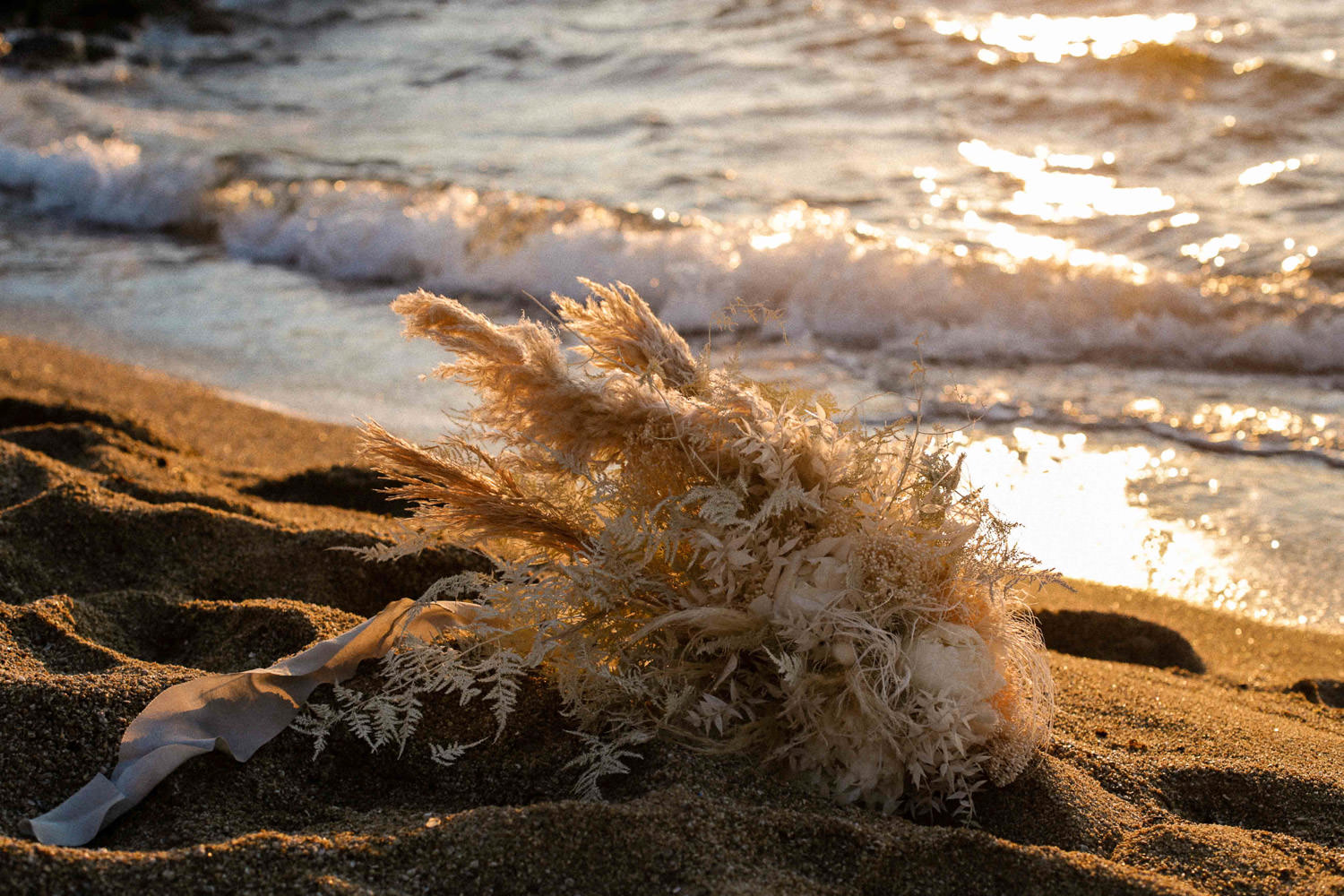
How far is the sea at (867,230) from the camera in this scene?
13.8 ft

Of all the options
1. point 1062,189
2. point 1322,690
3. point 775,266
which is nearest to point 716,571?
point 1322,690

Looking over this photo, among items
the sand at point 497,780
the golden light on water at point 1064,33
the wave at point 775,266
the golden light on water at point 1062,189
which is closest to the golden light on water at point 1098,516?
the sand at point 497,780

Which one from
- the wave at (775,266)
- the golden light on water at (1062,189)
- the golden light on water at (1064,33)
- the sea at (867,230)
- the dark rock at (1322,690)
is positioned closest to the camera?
the dark rock at (1322,690)

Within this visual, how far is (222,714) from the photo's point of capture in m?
1.90

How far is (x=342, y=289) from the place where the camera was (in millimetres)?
6820

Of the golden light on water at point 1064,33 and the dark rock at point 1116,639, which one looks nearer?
the dark rock at point 1116,639

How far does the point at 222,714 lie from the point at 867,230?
5551 millimetres

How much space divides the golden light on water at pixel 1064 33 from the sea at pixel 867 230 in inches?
1.8

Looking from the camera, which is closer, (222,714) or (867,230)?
(222,714)

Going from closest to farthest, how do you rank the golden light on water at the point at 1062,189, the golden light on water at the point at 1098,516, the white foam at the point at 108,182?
the golden light on water at the point at 1098,516, the golden light on water at the point at 1062,189, the white foam at the point at 108,182

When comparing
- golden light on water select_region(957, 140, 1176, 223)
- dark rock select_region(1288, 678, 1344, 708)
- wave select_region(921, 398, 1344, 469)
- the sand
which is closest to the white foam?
golden light on water select_region(957, 140, 1176, 223)

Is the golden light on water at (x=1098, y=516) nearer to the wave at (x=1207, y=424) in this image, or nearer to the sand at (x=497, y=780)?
the wave at (x=1207, y=424)

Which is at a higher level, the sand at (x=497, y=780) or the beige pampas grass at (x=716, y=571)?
the beige pampas grass at (x=716, y=571)

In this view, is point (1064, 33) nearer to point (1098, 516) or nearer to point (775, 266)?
point (775, 266)
